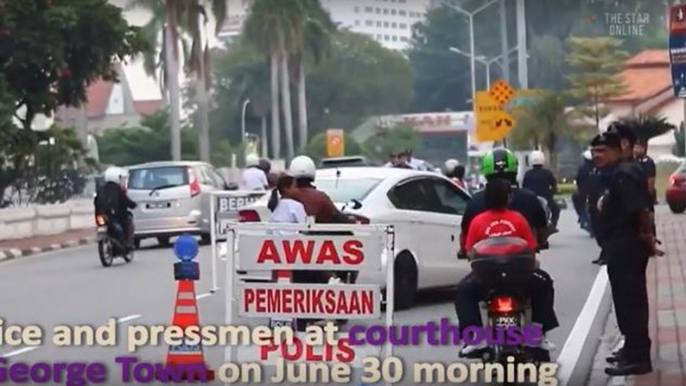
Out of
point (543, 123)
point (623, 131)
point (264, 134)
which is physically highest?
point (264, 134)

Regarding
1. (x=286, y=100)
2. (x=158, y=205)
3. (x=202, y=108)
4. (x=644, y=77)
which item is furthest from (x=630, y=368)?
(x=286, y=100)

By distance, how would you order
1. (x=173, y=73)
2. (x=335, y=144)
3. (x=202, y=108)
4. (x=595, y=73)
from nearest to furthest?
(x=173, y=73)
(x=595, y=73)
(x=202, y=108)
(x=335, y=144)

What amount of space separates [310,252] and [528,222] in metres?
1.78

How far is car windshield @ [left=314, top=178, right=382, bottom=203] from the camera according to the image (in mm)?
17406

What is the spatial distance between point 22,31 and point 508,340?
30.2m

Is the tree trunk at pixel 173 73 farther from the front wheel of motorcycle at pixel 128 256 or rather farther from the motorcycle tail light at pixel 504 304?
the motorcycle tail light at pixel 504 304

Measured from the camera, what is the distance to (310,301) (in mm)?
10633

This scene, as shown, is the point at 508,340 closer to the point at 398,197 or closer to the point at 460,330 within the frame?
the point at 460,330

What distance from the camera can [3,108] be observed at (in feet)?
120

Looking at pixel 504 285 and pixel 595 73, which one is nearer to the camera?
pixel 504 285

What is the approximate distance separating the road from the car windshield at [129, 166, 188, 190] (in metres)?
2.22

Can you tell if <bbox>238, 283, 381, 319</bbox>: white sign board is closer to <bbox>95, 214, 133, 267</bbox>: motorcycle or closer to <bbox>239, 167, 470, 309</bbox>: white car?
<bbox>239, 167, 470, 309</bbox>: white car

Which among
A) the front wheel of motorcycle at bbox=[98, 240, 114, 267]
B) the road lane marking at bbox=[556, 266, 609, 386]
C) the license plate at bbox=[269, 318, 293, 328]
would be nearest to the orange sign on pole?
the front wheel of motorcycle at bbox=[98, 240, 114, 267]

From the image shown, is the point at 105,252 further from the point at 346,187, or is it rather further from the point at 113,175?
the point at 346,187
